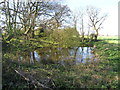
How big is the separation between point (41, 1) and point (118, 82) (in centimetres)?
1016

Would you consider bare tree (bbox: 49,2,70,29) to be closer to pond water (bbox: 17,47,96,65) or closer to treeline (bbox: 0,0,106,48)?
treeline (bbox: 0,0,106,48)

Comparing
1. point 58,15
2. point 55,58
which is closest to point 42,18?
point 58,15

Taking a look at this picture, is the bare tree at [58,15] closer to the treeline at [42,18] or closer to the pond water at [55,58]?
the treeline at [42,18]

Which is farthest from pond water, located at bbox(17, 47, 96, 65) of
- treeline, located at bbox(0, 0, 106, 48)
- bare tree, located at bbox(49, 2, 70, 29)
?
bare tree, located at bbox(49, 2, 70, 29)

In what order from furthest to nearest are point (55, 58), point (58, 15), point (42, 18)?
1. point (58, 15)
2. point (42, 18)
3. point (55, 58)

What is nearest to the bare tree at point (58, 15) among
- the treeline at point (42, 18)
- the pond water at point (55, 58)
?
the treeline at point (42, 18)

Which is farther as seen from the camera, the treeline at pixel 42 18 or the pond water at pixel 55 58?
the treeline at pixel 42 18

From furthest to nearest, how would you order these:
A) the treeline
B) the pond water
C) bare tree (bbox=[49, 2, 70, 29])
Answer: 1. bare tree (bbox=[49, 2, 70, 29])
2. the treeline
3. the pond water

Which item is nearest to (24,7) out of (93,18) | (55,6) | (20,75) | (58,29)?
(55,6)

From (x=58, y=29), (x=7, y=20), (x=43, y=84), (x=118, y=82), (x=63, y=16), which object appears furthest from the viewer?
(x=63, y=16)

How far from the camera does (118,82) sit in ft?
12.1

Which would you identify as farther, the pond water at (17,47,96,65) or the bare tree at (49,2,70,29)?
the bare tree at (49,2,70,29)

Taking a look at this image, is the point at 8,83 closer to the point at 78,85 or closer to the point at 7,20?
the point at 78,85

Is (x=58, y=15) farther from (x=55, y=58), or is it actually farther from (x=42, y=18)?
(x=55, y=58)
